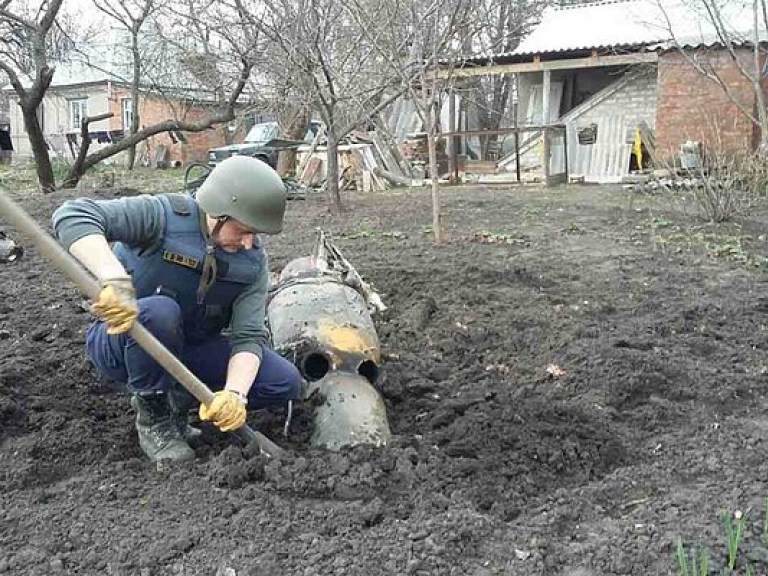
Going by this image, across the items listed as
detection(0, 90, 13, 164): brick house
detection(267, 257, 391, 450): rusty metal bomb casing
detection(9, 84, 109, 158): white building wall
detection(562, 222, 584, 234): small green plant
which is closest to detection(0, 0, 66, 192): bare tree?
detection(562, 222, 584, 234): small green plant

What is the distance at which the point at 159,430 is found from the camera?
3309 millimetres

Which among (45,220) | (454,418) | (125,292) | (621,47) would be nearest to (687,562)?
(454,418)

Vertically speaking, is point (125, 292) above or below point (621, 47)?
below

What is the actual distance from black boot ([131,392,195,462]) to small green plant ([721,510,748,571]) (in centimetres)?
184

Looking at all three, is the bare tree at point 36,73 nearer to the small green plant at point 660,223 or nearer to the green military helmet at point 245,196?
the small green plant at point 660,223

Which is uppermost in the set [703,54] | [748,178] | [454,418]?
[703,54]

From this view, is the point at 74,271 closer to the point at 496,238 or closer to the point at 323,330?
the point at 323,330

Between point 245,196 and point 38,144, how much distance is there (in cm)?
1180

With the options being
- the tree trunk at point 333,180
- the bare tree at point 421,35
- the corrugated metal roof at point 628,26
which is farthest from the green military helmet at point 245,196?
the corrugated metal roof at point 628,26

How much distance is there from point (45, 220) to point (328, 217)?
3.33m

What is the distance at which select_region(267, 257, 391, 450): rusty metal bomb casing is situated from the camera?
3.46m

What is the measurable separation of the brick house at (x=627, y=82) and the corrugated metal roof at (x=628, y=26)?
0.03m

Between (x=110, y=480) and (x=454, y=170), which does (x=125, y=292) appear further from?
(x=454, y=170)

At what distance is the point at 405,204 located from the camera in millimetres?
12289
